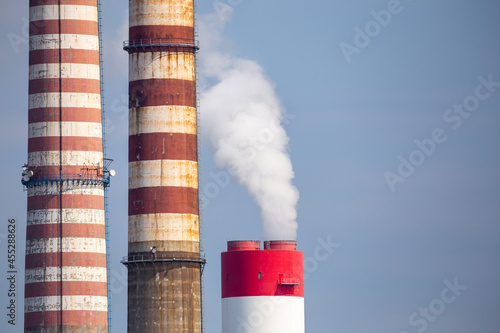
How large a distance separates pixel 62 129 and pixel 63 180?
3157 mm

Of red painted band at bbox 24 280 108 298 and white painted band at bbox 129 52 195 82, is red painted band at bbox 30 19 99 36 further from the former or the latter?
red painted band at bbox 24 280 108 298

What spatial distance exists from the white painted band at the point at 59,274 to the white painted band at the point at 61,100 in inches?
395

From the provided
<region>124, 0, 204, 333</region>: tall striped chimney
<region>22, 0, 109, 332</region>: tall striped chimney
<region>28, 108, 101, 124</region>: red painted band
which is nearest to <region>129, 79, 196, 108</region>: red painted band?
<region>124, 0, 204, 333</region>: tall striped chimney

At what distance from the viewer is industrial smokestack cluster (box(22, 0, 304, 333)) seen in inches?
3351

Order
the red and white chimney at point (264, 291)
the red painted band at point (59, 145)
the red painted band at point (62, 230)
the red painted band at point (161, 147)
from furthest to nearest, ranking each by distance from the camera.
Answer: the red and white chimney at point (264, 291)
the red painted band at point (59, 145)
the red painted band at point (62, 230)
the red painted band at point (161, 147)

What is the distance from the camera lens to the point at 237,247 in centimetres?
9150

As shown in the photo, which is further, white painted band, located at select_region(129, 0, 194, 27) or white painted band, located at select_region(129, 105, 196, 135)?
white painted band, located at select_region(129, 0, 194, 27)

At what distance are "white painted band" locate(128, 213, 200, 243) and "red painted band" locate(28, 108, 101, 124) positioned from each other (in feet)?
24.3

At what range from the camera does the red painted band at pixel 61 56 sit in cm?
8831

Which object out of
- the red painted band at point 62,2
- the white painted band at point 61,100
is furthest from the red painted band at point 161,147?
the red painted band at point 62,2

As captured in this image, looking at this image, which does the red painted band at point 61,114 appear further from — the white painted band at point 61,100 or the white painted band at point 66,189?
the white painted band at point 66,189

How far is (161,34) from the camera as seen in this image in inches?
3401

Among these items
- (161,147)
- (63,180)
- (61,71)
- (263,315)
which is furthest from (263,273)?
(61,71)

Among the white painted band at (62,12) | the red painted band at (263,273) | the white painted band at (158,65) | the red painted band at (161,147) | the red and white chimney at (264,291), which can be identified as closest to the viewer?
the red painted band at (161,147)
